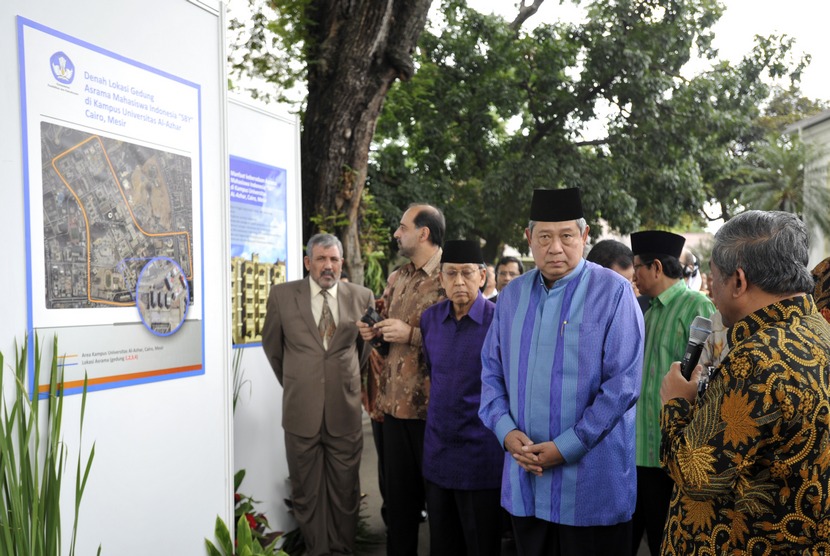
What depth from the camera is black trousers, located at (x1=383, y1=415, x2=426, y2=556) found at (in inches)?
175

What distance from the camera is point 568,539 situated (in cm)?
299

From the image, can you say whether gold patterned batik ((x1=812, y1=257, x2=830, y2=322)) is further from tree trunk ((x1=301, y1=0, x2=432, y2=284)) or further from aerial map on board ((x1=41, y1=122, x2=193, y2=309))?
tree trunk ((x1=301, y1=0, x2=432, y2=284))

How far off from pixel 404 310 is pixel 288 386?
0.95 meters

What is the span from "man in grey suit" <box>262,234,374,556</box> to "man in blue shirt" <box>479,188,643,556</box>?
1896 millimetres

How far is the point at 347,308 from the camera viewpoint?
5062 mm

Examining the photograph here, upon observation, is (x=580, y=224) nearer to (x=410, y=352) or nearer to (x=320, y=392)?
(x=410, y=352)

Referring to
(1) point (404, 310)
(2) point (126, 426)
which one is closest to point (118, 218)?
(2) point (126, 426)

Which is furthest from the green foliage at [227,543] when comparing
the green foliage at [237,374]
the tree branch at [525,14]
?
the tree branch at [525,14]

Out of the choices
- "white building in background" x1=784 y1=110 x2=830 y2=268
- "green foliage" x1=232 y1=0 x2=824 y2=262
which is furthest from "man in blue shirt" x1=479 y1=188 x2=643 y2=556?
"white building in background" x1=784 y1=110 x2=830 y2=268

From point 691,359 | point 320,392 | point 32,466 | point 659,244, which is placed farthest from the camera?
point 320,392

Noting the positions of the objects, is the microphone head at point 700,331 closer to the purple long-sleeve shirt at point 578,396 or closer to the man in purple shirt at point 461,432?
the purple long-sleeve shirt at point 578,396

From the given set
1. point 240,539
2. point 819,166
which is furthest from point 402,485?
point 819,166

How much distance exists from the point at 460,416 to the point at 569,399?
989mm

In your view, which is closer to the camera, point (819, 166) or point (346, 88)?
point (346, 88)
